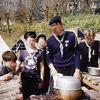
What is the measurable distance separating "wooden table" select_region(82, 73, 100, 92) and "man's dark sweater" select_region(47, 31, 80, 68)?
0.28m

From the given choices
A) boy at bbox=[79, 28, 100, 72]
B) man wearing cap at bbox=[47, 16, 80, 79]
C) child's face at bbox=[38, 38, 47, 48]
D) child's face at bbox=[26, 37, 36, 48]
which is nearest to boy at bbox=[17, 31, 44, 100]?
child's face at bbox=[26, 37, 36, 48]

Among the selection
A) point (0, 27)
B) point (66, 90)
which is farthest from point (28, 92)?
point (0, 27)

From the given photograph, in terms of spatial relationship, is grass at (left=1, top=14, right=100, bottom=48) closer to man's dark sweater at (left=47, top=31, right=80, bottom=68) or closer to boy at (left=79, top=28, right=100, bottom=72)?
boy at (left=79, top=28, right=100, bottom=72)

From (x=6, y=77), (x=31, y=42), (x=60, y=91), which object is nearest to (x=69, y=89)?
(x=60, y=91)

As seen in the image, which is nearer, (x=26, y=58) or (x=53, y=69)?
(x=53, y=69)

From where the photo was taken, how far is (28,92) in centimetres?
580

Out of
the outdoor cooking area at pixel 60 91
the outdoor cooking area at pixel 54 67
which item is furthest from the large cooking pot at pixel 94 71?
the outdoor cooking area at pixel 60 91

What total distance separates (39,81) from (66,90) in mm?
1888

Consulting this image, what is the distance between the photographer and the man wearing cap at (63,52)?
5621 millimetres

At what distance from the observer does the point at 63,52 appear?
18.6ft

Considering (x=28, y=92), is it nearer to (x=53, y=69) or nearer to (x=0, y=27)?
(x=53, y=69)

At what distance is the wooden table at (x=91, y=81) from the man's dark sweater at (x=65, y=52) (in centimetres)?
28

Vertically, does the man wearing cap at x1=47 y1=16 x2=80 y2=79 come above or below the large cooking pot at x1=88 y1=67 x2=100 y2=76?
above

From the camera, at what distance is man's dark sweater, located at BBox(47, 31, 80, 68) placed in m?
5.64
